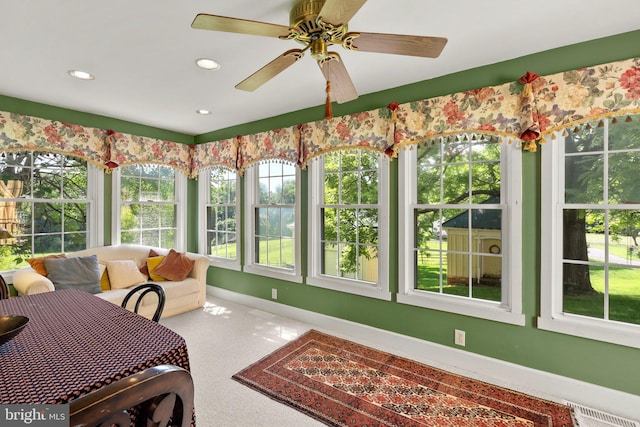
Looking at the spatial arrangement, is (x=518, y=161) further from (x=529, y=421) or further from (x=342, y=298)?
(x=342, y=298)

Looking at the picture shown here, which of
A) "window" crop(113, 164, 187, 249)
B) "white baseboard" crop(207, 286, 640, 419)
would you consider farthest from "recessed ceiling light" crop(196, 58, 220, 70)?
"white baseboard" crop(207, 286, 640, 419)

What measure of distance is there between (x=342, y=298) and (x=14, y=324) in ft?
8.68

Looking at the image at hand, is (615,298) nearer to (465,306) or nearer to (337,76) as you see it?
(465,306)

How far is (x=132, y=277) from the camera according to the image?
3711mm

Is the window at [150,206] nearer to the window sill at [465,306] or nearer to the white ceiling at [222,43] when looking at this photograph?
the white ceiling at [222,43]

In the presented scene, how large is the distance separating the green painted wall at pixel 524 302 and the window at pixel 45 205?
58cm

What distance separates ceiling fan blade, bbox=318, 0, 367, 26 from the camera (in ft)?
4.09

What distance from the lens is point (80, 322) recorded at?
1483mm

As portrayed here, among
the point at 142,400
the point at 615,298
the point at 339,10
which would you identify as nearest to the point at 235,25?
the point at 339,10

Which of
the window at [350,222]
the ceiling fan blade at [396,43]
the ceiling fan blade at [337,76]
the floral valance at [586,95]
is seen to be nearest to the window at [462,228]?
the window at [350,222]

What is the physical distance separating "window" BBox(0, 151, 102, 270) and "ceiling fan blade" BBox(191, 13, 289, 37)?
11.5ft

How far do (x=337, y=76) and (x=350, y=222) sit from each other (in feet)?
5.89

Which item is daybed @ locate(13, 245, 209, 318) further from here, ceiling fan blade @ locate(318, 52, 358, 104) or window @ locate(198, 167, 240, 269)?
ceiling fan blade @ locate(318, 52, 358, 104)

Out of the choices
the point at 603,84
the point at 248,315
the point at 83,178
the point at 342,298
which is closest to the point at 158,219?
the point at 83,178
